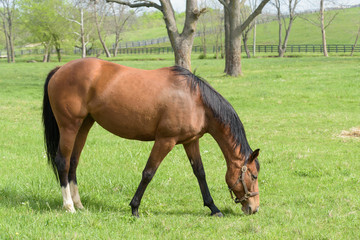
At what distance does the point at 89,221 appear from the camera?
4.90 m

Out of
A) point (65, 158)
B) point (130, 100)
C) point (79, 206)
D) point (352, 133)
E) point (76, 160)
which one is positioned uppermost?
point (130, 100)

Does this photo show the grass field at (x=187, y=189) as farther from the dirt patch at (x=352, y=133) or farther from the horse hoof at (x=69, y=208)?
the dirt patch at (x=352, y=133)

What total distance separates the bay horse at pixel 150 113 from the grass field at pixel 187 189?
1.60 ft

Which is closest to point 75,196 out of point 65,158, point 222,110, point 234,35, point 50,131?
point 65,158

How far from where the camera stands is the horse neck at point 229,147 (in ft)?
17.7

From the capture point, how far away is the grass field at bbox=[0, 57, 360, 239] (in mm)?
4711

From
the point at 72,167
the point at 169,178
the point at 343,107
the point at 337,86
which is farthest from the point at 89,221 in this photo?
the point at 337,86

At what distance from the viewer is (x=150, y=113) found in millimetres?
5270

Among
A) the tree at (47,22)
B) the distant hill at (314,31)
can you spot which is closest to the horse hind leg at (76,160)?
the tree at (47,22)

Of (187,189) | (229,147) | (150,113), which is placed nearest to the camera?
(150,113)

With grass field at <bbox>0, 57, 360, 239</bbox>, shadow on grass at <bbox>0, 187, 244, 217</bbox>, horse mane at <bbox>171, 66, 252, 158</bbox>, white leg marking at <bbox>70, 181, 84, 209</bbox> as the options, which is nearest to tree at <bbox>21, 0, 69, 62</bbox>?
grass field at <bbox>0, 57, 360, 239</bbox>

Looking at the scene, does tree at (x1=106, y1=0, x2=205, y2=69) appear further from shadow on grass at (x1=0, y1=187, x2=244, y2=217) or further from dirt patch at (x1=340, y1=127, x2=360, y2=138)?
shadow on grass at (x1=0, y1=187, x2=244, y2=217)

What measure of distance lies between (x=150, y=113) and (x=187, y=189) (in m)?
1.90

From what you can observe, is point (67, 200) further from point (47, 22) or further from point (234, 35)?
point (47, 22)
